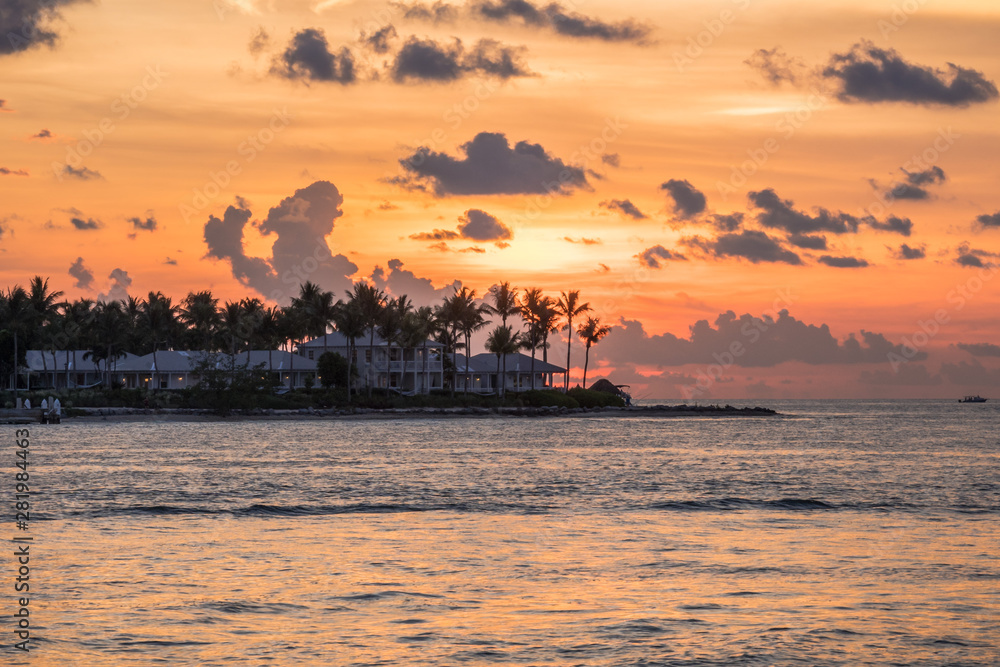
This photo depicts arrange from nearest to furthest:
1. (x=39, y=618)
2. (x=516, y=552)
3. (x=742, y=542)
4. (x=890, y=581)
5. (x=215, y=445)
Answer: (x=39, y=618), (x=890, y=581), (x=516, y=552), (x=742, y=542), (x=215, y=445)

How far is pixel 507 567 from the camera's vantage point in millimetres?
18609

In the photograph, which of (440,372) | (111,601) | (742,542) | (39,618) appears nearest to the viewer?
(39,618)

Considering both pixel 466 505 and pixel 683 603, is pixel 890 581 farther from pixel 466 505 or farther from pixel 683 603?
pixel 466 505

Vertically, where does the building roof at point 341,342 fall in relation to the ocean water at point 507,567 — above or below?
above

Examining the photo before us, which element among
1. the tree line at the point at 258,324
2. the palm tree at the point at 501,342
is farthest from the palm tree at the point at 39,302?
the palm tree at the point at 501,342

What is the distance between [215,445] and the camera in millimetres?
59438

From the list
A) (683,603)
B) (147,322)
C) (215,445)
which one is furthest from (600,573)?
(147,322)

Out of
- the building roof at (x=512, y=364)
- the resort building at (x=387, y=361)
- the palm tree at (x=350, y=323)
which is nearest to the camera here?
the palm tree at (x=350, y=323)

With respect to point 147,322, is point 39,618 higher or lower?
lower

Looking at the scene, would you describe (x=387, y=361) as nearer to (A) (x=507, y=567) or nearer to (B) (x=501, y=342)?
(B) (x=501, y=342)

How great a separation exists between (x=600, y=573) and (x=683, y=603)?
2.78m

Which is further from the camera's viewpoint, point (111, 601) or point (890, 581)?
point (890, 581)

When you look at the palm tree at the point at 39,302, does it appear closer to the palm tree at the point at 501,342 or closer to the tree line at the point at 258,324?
the tree line at the point at 258,324

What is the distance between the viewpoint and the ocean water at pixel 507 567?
12914mm
